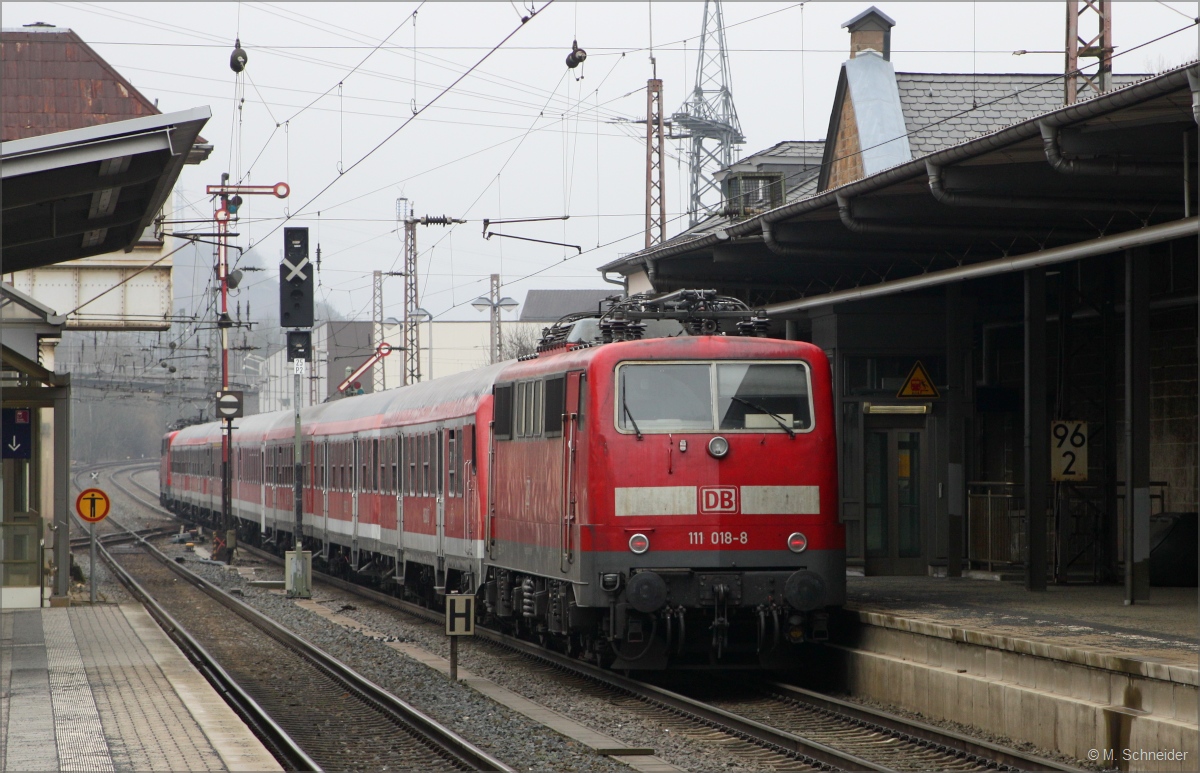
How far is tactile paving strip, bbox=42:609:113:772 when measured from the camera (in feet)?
30.8

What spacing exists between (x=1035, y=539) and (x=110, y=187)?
34.6 feet

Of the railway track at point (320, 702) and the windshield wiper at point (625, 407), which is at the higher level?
the windshield wiper at point (625, 407)

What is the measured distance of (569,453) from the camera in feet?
44.7

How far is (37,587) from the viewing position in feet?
70.4

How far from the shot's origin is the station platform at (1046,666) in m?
9.21

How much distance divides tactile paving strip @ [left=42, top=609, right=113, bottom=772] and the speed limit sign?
1128cm

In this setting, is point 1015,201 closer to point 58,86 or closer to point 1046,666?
point 1046,666

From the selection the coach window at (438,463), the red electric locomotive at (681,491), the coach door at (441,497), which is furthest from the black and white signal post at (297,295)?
the red electric locomotive at (681,491)

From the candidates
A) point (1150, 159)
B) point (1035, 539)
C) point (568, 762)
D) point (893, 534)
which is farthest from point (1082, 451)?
point (568, 762)

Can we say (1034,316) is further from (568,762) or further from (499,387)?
(568,762)

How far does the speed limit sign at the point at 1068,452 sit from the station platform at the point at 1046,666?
6.28 feet

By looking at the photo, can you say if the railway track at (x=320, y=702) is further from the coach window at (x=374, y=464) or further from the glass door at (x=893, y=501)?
the glass door at (x=893, y=501)

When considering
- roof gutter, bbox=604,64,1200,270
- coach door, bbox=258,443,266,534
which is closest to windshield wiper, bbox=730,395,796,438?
roof gutter, bbox=604,64,1200,270

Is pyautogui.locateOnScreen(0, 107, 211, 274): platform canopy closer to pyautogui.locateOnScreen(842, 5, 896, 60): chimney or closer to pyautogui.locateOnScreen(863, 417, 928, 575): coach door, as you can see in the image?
pyautogui.locateOnScreen(863, 417, 928, 575): coach door
